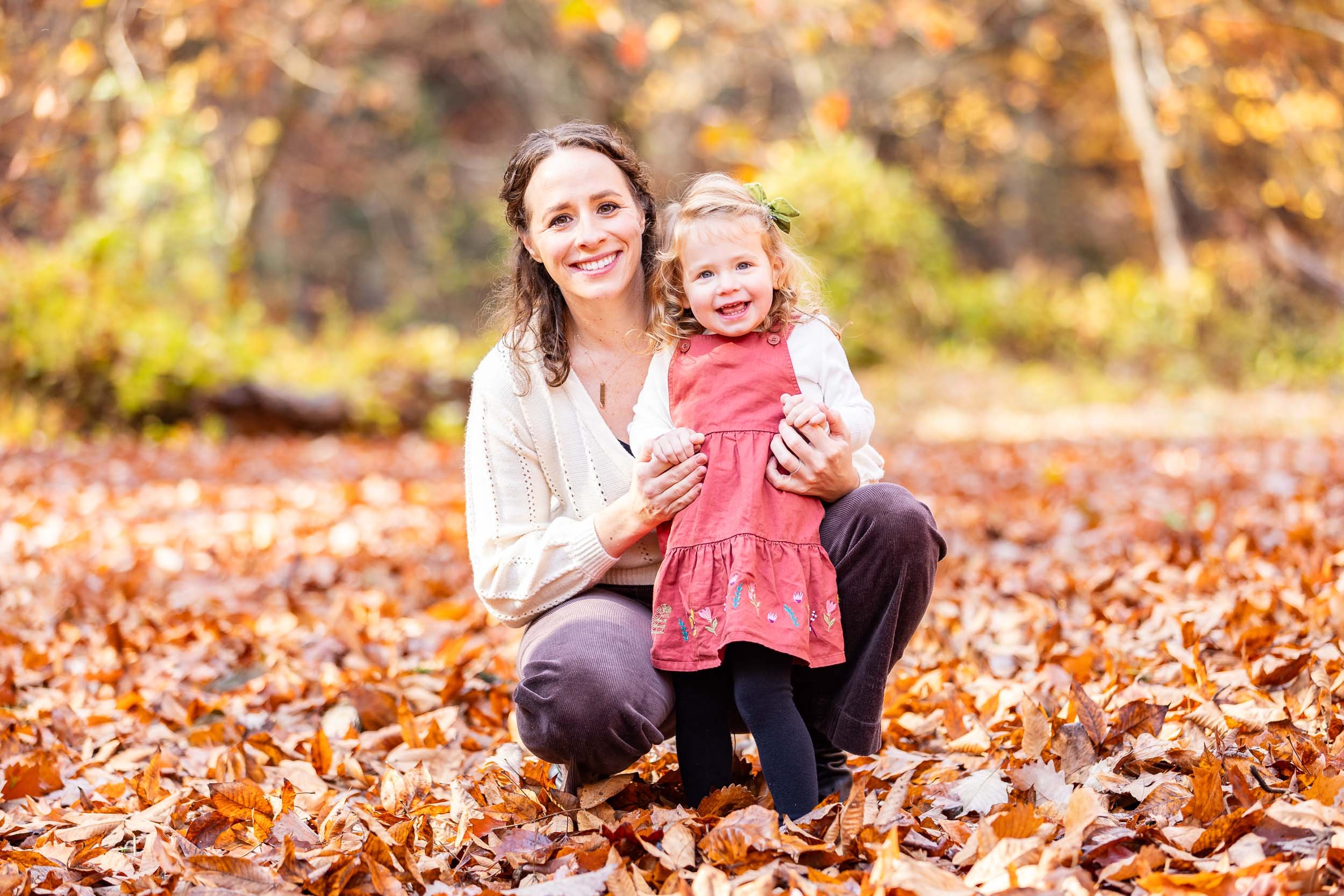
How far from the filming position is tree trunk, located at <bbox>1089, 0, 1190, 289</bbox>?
12.2 m

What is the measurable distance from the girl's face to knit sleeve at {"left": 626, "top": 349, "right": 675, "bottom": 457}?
0.15 metres

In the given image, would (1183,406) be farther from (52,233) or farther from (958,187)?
(52,233)

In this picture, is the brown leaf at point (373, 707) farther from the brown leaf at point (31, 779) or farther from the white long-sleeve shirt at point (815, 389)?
the white long-sleeve shirt at point (815, 389)

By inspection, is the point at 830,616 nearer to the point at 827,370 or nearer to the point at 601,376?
the point at 827,370

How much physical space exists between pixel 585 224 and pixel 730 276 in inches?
13.6

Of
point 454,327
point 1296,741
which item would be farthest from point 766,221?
point 454,327

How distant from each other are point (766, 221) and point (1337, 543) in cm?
239

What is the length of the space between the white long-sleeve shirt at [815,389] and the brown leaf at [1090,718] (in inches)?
22.7

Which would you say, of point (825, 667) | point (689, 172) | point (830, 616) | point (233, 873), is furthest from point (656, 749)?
point (689, 172)

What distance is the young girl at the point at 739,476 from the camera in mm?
2111

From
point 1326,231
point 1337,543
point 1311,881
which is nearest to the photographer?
point 1311,881

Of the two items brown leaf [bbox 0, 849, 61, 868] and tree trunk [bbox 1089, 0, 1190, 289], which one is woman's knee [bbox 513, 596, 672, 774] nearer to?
brown leaf [bbox 0, 849, 61, 868]

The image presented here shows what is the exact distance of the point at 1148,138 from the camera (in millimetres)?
12602

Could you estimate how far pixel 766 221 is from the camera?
2350 mm
